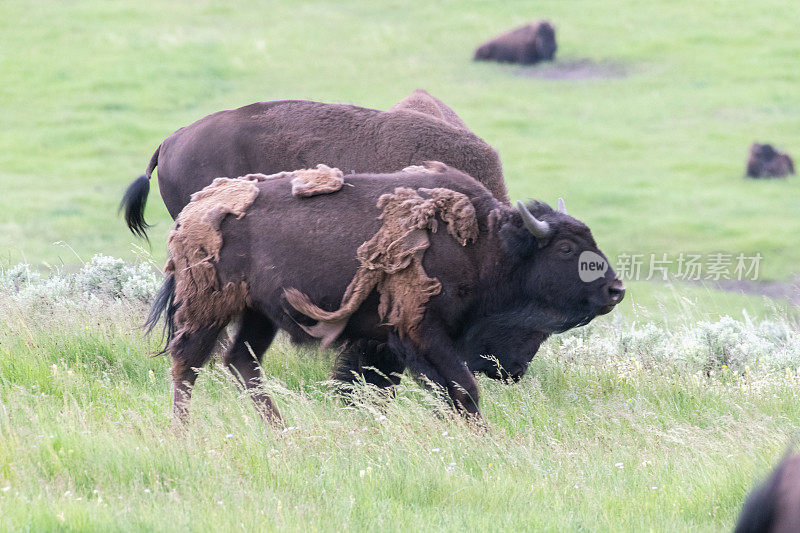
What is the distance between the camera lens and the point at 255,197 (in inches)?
233

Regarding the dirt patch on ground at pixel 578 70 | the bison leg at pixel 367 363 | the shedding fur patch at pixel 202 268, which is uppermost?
the shedding fur patch at pixel 202 268

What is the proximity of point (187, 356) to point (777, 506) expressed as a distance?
147 inches

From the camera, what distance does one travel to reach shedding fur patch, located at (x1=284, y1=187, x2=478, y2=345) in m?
5.76

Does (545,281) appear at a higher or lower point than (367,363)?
higher

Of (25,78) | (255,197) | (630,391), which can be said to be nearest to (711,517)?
(630,391)

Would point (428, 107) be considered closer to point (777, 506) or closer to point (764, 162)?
point (777, 506)

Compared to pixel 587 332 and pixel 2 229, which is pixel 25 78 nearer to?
pixel 2 229

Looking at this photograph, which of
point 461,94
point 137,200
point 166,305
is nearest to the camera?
point 166,305

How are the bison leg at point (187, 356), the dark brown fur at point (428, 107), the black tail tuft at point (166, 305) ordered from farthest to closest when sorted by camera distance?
the dark brown fur at point (428, 107) < the black tail tuft at point (166, 305) < the bison leg at point (187, 356)

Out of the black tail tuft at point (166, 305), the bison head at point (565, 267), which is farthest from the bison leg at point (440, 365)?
the black tail tuft at point (166, 305)

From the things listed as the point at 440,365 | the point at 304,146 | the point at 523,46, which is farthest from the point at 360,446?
the point at 523,46

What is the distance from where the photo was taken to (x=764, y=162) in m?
22.0

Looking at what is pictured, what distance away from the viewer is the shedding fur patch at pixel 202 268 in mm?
5750

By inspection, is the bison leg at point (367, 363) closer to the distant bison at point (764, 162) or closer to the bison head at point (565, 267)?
the bison head at point (565, 267)
